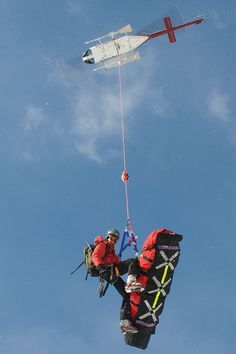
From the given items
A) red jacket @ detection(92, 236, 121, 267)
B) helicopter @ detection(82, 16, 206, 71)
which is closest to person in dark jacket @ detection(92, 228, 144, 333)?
red jacket @ detection(92, 236, 121, 267)

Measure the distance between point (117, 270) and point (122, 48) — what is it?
12.5m

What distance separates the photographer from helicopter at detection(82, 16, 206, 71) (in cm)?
2534

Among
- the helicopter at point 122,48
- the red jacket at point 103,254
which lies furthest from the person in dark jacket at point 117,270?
the helicopter at point 122,48

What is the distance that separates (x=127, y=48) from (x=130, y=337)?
14.3 m

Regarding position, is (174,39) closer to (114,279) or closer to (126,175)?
(126,175)

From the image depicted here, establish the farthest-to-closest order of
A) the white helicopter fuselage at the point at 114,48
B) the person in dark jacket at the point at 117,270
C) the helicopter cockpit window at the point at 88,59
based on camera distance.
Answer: the helicopter cockpit window at the point at 88,59 < the white helicopter fuselage at the point at 114,48 < the person in dark jacket at the point at 117,270

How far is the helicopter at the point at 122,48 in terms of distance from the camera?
25.3 m

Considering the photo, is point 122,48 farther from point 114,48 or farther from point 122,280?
point 122,280

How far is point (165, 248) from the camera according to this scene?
17.2 m

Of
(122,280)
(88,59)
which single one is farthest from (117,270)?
(88,59)

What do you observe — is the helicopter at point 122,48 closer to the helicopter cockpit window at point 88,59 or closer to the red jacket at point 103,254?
the helicopter cockpit window at point 88,59

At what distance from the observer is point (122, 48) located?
25516 mm

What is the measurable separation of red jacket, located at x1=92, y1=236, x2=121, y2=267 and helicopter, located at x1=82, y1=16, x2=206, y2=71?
11.3m

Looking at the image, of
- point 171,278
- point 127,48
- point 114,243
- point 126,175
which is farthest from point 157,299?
point 127,48
